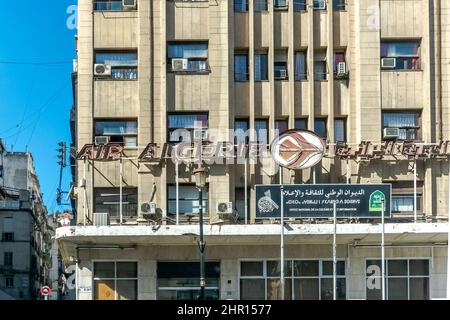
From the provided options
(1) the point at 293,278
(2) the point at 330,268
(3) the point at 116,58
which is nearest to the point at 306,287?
(1) the point at 293,278

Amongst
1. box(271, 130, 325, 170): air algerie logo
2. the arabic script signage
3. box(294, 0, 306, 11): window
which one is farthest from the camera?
box(294, 0, 306, 11): window

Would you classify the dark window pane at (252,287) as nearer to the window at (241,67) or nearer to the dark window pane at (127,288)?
the dark window pane at (127,288)

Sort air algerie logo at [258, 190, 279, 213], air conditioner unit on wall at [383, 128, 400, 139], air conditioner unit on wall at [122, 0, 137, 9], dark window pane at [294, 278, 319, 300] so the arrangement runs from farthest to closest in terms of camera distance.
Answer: air conditioner unit on wall at [122, 0, 137, 9], air conditioner unit on wall at [383, 128, 400, 139], dark window pane at [294, 278, 319, 300], air algerie logo at [258, 190, 279, 213]

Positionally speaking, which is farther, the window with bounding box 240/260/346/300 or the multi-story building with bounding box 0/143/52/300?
the multi-story building with bounding box 0/143/52/300

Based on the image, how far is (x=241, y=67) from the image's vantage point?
2752cm

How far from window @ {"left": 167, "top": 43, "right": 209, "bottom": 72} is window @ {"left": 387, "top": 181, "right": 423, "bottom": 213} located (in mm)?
7792

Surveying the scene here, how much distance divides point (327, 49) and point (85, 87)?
8.64 metres

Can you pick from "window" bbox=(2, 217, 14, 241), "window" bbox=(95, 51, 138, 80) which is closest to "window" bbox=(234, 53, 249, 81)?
"window" bbox=(95, 51, 138, 80)

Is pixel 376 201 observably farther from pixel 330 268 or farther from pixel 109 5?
pixel 109 5

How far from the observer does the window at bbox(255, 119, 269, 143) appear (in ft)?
87.8

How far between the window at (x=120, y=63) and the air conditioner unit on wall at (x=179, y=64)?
1447 millimetres

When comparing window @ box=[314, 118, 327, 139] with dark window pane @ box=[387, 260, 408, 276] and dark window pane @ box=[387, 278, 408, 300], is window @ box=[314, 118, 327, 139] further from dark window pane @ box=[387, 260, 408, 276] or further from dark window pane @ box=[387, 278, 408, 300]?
dark window pane @ box=[387, 278, 408, 300]

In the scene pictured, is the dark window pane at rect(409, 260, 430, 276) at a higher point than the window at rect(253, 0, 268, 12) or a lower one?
lower

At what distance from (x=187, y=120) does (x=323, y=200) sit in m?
5.76
